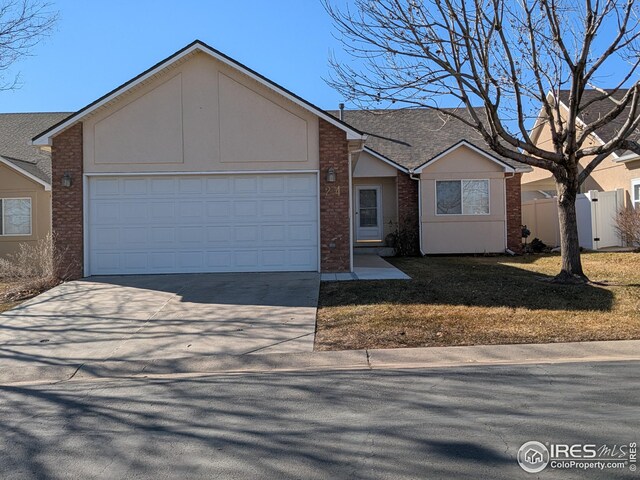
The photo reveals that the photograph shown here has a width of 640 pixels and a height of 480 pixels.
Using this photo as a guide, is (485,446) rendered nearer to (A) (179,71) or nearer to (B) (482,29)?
(B) (482,29)

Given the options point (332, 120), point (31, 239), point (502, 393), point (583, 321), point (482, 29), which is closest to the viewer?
point (502, 393)

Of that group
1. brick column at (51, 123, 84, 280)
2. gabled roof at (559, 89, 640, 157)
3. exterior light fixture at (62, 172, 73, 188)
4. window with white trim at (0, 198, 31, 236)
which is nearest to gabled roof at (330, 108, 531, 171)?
gabled roof at (559, 89, 640, 157)

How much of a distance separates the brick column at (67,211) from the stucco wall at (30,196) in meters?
5.03

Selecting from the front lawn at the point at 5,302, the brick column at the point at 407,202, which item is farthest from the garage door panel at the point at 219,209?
the brick column at the point at 407,202

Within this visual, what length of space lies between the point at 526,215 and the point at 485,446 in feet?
65.1

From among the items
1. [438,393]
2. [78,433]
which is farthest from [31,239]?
[438,393]

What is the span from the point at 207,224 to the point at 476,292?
6529 millimetres

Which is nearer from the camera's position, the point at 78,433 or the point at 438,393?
the point at 78,433

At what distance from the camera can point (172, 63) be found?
44.1 feet

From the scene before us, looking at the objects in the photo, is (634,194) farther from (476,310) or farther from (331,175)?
(476,310)

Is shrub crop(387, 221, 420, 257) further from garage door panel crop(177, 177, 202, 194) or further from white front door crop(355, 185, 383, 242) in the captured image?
garage door panel crop(177, 177, 202, 194)

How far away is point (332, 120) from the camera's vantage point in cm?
1339

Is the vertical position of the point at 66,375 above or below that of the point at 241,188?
below

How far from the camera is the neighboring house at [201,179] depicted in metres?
13.5
